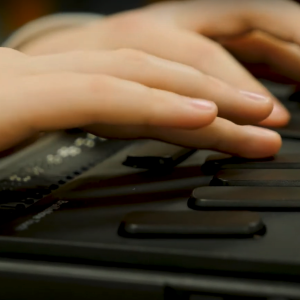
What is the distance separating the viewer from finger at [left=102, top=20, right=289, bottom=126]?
49 centimetres

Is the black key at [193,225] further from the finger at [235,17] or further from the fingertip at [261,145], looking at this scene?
the finger at [235,17]

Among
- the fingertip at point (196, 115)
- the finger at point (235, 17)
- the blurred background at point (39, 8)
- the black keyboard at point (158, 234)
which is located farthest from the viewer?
the blurred background at point (39, 8)

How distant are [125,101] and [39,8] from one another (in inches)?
31.8

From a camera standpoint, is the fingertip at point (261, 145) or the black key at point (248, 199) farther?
the fingertip at point (261, 145)

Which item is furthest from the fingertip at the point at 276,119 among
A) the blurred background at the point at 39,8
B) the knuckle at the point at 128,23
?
the blurred background at the point at 39,8

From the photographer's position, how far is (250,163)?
369 mm

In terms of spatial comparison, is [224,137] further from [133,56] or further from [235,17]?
[235,17]

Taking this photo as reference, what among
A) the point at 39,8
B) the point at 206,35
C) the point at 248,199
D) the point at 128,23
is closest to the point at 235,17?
the point at 206,35

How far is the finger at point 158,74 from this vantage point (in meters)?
0.36

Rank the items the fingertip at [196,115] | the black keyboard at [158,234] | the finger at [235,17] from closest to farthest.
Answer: the black keyboard at [158,234], the fingertip at [196,115], the finger at [235,17]

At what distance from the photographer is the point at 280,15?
0.56m

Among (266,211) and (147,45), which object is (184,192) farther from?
(147,45)

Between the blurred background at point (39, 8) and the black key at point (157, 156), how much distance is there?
2.16ft

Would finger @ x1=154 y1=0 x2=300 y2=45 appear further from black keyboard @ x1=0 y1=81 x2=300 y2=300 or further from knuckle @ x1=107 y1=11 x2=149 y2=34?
black keyboard @ x1=0 y1=81 x2=300 y2=300
